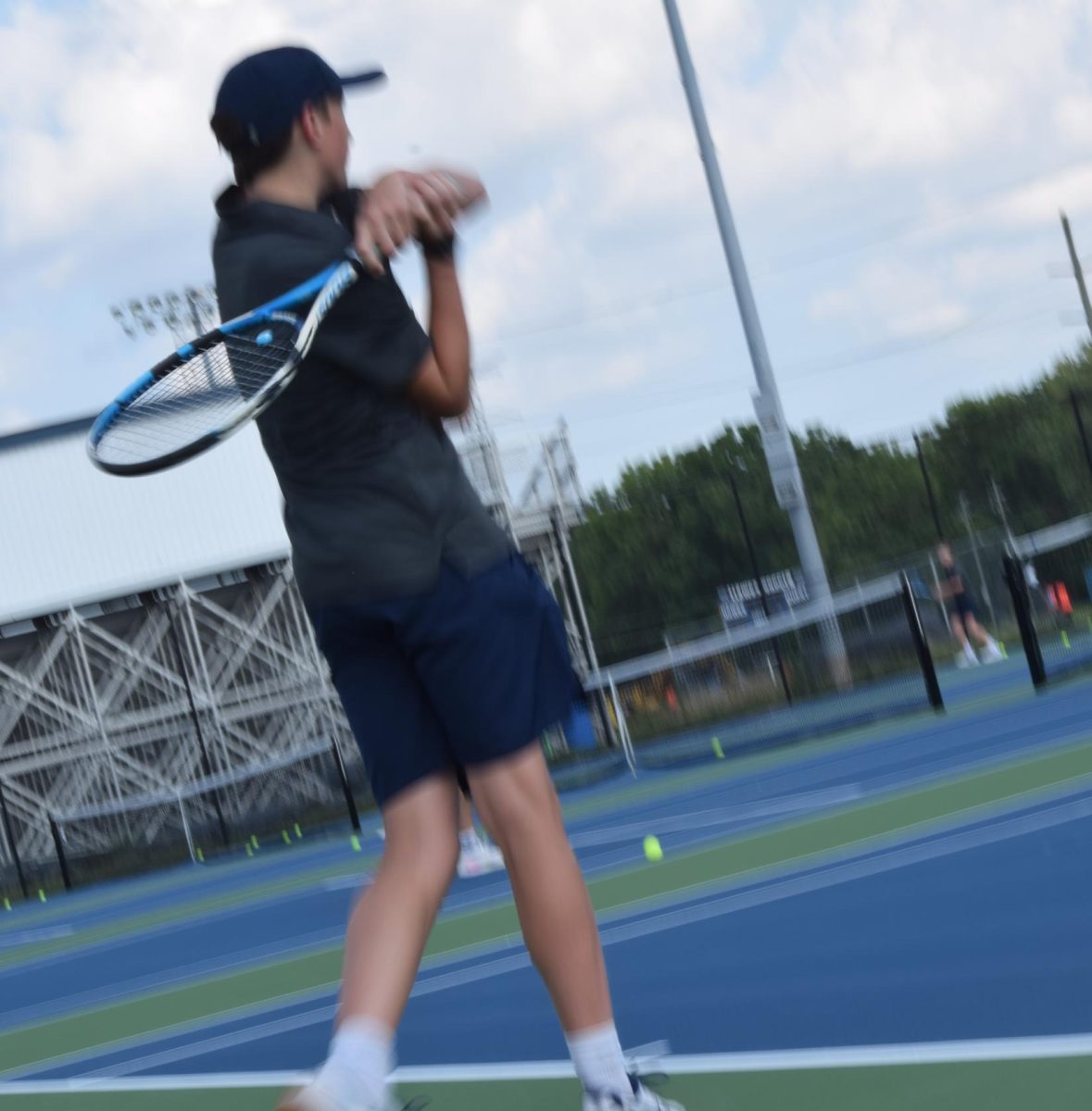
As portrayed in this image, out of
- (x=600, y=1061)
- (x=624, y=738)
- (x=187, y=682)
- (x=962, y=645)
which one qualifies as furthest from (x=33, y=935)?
(x=187, y=682)

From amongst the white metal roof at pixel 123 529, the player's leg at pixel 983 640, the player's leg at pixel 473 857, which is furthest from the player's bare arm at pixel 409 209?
the white metal roof at pixel 123 529

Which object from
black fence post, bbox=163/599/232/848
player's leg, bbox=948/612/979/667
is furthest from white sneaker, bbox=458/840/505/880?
black fence post, bbox=163/599/232/848

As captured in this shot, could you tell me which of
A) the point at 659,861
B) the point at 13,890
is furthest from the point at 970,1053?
the point at 13,890

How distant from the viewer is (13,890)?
869 inches

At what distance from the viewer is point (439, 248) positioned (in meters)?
2.76

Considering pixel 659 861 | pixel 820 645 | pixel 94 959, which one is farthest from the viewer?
pixel 820 645

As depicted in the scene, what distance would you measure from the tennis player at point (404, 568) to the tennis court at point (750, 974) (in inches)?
19.2

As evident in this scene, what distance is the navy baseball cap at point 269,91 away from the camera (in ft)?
9.32

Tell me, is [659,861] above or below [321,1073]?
below

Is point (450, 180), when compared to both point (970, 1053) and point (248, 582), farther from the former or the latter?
point (248, 582)

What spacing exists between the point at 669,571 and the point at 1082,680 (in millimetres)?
47190

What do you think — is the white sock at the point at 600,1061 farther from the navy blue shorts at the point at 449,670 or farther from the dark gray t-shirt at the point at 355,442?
the dark gray t-shirt at the point at 355,442

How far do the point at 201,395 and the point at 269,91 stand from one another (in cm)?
60

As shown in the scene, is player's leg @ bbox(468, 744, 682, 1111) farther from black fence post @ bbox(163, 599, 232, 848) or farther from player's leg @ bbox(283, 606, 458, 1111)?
black fence post @ bbox(163, 599, 232, 848)
